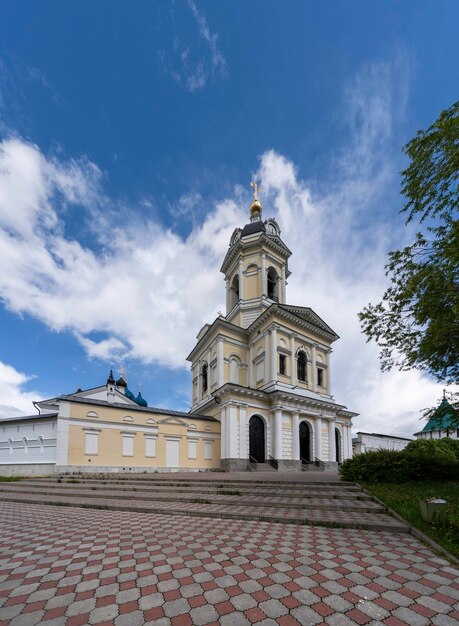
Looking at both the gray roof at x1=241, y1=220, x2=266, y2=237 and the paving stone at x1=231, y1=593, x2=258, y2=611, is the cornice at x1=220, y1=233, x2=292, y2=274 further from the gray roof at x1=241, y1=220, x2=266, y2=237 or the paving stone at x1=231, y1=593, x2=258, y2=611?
the paving stone at x1=231, y1=593, x2=258, y2=611

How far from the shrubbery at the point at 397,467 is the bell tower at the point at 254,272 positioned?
19.0m

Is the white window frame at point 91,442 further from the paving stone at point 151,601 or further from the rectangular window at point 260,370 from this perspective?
the paving stone at point 151,601

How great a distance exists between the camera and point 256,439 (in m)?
22.7

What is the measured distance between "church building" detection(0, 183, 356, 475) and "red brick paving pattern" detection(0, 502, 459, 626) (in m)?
12.5

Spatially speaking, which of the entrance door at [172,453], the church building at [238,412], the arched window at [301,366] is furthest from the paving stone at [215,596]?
the arched window at [301,366]

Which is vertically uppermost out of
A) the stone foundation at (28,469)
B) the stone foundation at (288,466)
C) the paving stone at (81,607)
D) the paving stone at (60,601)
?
the paving stone at (81,607)

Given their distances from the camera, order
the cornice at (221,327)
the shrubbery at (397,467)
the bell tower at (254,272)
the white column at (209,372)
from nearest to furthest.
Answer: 1. the shrubbery at (397,467)
2. the cornice at (221,327)
3. the white column at (209,372)
4. the bell tower at (254,272)

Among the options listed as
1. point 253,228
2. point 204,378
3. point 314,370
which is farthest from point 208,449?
point 253,228

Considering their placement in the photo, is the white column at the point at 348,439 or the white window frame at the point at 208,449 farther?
the white column at the point at 348,439

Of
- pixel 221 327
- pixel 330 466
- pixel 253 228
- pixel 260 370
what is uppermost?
pixel 253 228

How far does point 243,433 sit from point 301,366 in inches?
357

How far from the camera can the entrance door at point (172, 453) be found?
19683 mm

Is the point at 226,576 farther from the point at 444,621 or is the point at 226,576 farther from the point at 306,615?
the point at 444,621

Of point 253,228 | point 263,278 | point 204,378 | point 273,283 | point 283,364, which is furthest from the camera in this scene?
point 253,228
